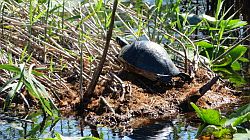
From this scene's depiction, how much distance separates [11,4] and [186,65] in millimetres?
1272

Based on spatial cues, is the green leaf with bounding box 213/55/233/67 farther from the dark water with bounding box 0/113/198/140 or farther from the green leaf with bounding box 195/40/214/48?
the dark water with bounding box 0/113/198/140

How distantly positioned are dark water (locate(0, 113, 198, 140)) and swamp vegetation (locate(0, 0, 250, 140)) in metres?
0.02

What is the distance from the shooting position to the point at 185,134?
12.4 feet

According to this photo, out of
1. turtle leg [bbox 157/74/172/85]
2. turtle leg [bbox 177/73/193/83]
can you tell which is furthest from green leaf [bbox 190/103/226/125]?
turtle leg [bbox 177/73/193/83]

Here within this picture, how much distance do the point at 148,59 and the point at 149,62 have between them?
0.10 feet

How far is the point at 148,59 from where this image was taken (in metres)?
4.83

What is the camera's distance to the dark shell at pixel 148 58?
4707mm

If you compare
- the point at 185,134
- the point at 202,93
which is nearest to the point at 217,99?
the point at 202,93

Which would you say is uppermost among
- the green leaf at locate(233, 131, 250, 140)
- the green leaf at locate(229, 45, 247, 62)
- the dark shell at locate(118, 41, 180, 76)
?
the dark shell at locate(118, 41, 180, 76)

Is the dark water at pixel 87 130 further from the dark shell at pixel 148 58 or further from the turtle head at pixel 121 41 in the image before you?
the turtle head at pixel 121 41

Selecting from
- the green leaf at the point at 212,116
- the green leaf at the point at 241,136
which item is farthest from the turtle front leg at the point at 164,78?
the green leaf at the point at 241,136

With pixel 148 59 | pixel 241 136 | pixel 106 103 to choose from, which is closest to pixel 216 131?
pixel 241 136

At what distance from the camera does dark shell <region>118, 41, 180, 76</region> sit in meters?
4.71

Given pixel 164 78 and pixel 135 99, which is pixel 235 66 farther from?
pixel 135 99
